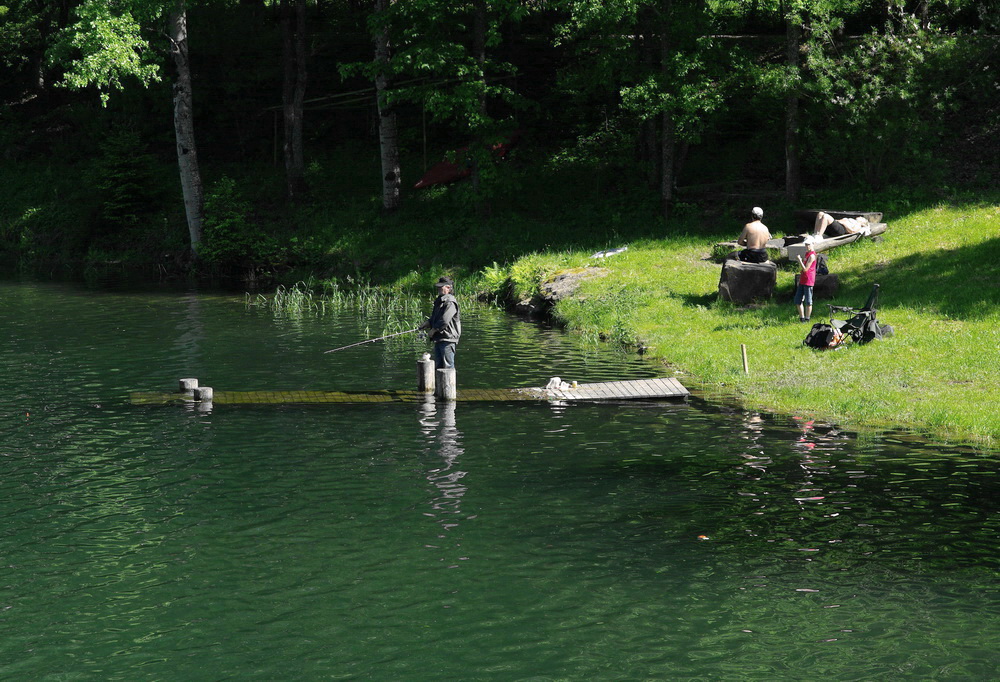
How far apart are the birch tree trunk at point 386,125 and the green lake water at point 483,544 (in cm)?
2014

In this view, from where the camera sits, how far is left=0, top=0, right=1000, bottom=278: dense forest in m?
33.4

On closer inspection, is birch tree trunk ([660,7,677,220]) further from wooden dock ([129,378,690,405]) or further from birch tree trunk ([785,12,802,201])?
wooden dock ([129,378,690,405])

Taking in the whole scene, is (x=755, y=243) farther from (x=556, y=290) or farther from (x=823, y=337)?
(x=556, y=290)

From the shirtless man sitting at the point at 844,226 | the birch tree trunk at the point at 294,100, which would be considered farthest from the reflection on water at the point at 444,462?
the birch tree trunk at the point at 294,100

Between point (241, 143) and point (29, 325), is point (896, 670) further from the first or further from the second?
point (241, 143)

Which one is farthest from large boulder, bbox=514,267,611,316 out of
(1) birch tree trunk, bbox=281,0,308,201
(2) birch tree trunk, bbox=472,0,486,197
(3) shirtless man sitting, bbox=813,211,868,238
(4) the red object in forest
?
(1) birch tree trunk, bbox=281,0,308,201

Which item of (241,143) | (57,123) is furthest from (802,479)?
(57,123)

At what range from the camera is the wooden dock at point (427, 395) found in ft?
62.3

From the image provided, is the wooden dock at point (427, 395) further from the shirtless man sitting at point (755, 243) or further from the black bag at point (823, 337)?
the shirtless man sitting at point (755, 243)

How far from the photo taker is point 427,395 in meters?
19.5

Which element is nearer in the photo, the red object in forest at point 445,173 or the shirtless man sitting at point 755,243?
the shirtless man sitting at point 755,243

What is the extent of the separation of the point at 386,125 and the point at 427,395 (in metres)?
21.5

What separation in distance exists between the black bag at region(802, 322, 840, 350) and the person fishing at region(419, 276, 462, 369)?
6989mm

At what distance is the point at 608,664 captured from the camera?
912cm
